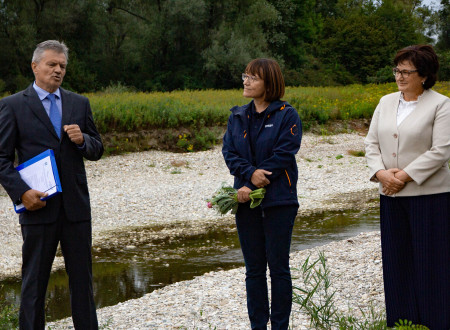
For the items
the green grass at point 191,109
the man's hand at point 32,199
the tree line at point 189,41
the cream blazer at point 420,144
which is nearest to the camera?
the man's hand at point 32,199

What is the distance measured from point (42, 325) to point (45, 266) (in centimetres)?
38

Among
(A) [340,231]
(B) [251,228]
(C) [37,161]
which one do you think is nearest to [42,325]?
(C) [37,161]

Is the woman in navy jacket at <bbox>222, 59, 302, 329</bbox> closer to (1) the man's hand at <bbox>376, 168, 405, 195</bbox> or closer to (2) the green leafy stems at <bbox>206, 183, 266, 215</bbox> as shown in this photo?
(2) the green leafy stems at <bbox>206, 183, 266, 215</bbox>

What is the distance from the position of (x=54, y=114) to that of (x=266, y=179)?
4.63ft

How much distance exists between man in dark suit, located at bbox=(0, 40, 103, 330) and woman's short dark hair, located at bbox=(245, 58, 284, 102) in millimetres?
1155

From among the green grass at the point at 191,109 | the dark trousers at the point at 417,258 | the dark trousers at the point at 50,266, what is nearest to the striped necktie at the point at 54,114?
the dark trousers at the point at 50,266

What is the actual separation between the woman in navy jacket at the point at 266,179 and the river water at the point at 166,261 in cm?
306

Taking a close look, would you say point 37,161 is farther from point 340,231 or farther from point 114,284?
point 340,231

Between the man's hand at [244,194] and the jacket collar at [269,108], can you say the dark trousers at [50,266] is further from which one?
the jacket collar at [269,108]

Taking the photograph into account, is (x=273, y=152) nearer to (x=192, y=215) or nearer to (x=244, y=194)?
(x=244, y=194)

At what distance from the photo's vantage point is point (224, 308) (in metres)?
5.34

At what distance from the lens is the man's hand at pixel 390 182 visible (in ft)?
12.3

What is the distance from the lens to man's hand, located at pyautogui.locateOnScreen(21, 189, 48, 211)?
3453 millimetres

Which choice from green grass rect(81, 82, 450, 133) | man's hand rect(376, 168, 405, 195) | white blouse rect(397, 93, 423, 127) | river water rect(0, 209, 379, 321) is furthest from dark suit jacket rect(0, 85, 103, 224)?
green grass rect(81, 82, 450, 133)
